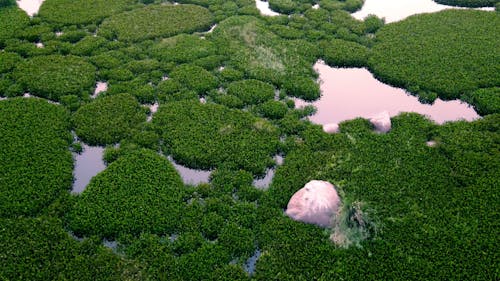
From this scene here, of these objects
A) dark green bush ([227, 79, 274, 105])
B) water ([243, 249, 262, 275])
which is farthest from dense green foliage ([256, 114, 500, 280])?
dark green bush ([227, 79, 274, 105])

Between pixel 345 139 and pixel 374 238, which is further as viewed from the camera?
pixel 345 139

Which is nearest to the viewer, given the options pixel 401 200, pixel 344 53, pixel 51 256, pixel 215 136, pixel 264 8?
pixel 51 256

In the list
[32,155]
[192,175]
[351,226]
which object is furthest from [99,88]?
[351,226]

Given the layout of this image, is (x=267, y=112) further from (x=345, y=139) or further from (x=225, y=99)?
(x=345, y=139)

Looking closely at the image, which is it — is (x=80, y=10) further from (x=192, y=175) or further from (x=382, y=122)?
(x=382, y=122)

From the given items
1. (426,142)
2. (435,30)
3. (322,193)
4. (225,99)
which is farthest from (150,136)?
(435,30)

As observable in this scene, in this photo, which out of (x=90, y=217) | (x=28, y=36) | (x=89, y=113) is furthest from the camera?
(x=28, y=36)

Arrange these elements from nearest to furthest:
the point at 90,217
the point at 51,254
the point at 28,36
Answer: the point at 51,254, the point at 90,217, the point at 28,36
